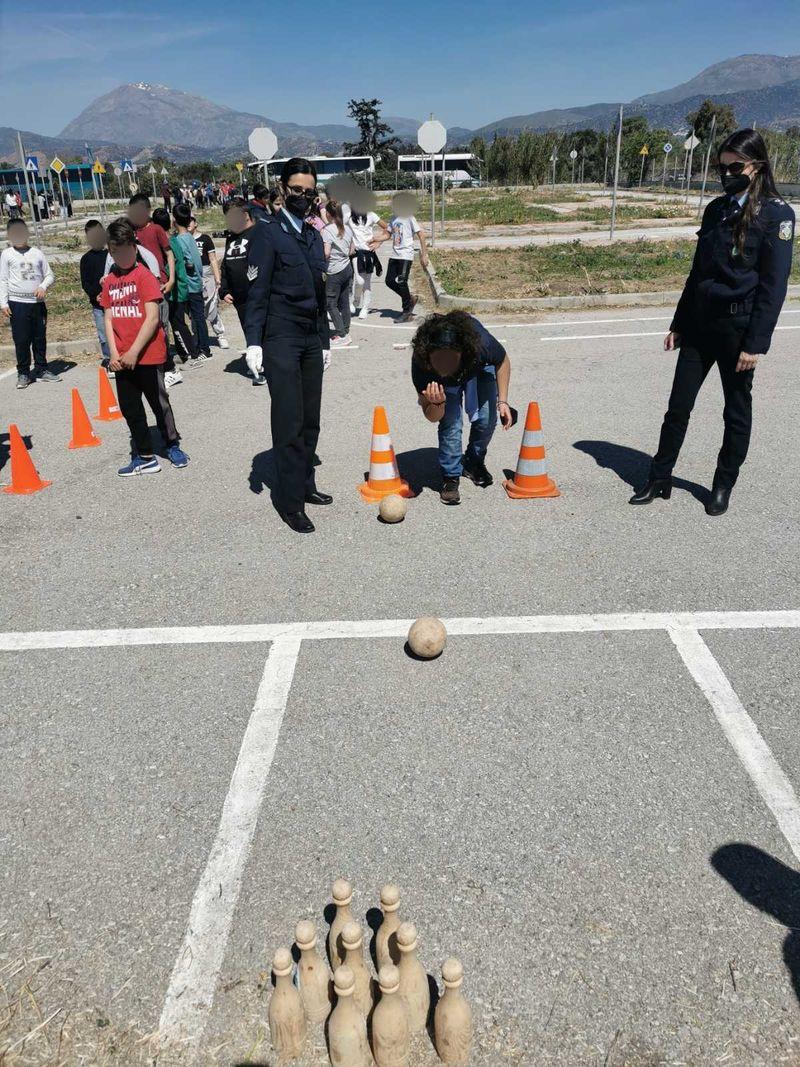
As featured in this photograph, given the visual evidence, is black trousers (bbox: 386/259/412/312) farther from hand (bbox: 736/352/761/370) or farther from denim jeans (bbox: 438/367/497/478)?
hand (bbox: 736/352/761/370)

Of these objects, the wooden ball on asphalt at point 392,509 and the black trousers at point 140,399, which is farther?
the black trousers at point 140,399

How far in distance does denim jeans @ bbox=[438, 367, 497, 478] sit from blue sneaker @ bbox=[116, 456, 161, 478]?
8.75 ft

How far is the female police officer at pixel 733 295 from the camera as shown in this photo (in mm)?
4469

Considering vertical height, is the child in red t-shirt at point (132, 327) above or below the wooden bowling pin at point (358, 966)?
above

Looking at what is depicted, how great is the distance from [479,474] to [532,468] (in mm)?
473

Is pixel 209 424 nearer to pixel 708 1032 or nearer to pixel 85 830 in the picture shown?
pixel 85 830

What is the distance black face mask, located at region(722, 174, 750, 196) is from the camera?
4465 millimetres

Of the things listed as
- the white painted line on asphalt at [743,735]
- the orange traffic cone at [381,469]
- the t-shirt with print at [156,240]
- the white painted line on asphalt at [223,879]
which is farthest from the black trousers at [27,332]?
the white painted line on asphalt at [743,735]

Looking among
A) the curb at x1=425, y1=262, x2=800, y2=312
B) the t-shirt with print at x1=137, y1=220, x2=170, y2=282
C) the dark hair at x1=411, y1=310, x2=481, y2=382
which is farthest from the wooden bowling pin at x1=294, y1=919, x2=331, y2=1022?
the curb at x1=425, y1=262, x2=800, y2=312

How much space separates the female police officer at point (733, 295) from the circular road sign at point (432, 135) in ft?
51.4

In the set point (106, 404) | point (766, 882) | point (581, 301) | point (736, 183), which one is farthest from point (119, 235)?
point (581, 301)

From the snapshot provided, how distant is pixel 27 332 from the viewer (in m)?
9.53

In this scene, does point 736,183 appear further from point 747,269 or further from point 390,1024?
point 390,1024

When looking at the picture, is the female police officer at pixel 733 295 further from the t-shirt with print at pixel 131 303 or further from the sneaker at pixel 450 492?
the t-shirt with print at pixel 131 303
